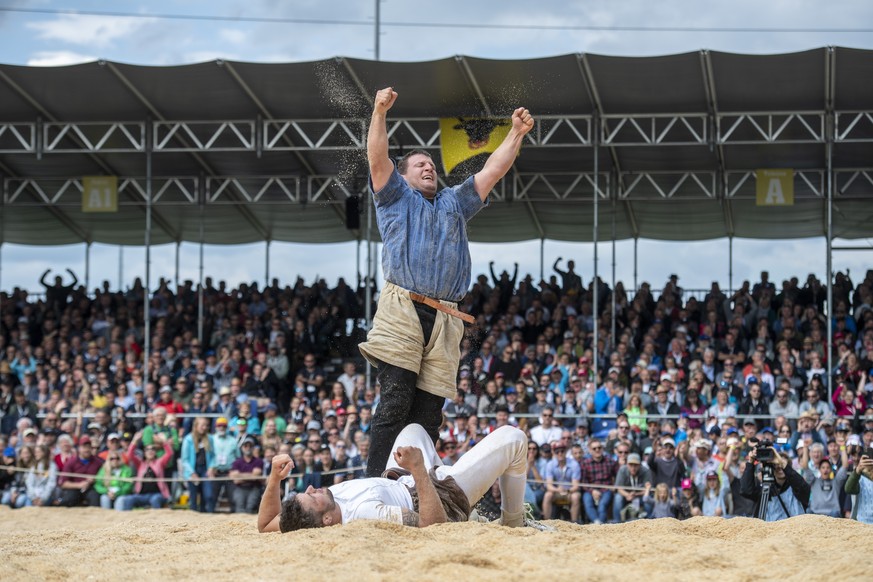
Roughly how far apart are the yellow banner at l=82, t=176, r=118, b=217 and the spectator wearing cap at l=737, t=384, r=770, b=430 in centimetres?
1145

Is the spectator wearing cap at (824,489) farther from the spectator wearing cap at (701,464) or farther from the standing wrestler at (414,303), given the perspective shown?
the standing wrestler at (414,303)

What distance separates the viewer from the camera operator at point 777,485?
894 centimetres

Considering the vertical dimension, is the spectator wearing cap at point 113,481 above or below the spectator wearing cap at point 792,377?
below

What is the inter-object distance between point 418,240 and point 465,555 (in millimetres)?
2139

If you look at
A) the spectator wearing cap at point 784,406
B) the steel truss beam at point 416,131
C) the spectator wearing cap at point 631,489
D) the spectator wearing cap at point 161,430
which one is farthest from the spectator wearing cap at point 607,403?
the spectator wearing cap at point 161,430

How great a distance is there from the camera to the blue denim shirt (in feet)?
20.1

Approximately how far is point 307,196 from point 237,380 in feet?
18.2

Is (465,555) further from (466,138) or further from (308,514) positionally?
(466,138)

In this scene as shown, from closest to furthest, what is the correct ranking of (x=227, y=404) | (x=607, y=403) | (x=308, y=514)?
(x=308, y=514) → (x=607, y=403) → (x=227, y=404)

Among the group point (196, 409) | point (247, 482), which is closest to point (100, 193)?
point (196, 409)

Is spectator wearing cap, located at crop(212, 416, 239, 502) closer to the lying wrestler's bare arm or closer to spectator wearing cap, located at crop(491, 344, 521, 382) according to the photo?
spectator wearing cap, located at crop(491, 344, 521, 382)

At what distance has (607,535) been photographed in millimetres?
5555

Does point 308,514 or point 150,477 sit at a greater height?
point 308,514

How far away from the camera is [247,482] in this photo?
46.0 ft
